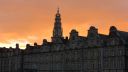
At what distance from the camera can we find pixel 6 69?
108750 millimetres

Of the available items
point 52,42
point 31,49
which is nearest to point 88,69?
point 52,42

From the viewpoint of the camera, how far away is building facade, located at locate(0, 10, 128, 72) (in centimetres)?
6950

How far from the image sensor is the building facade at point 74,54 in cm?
6950

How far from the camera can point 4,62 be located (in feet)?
362

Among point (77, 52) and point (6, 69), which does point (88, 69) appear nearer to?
point (77, 52)

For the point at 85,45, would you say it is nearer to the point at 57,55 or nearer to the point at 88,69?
the point at 88,69

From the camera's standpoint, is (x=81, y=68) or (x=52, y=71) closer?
(x=81, y=68)

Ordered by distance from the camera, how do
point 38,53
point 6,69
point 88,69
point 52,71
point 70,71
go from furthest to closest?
point 6,69, point 38,53, point 52,71, point 70,71, point 88,69

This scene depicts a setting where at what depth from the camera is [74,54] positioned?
81438 millimetres

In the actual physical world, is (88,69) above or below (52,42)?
below

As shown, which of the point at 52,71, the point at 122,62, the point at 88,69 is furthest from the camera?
the point at 52,71

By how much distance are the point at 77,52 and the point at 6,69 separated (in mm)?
35651

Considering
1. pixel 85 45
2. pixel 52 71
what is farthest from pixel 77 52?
pixel 52 71

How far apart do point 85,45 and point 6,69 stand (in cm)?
3925
